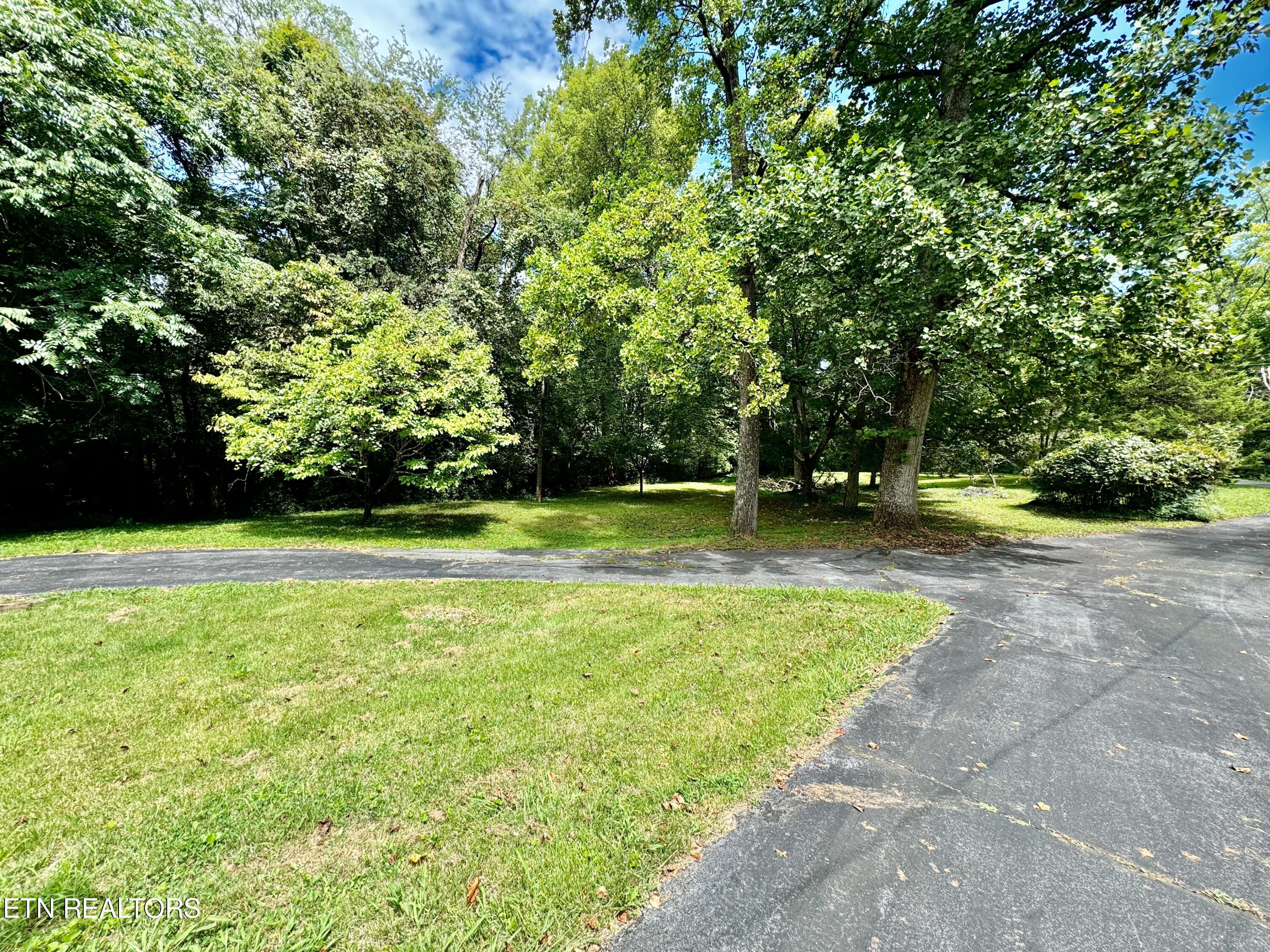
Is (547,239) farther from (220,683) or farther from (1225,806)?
(1225,806)

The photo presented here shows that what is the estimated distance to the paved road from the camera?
1.89 m

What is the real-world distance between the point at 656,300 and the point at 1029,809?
28.0ft

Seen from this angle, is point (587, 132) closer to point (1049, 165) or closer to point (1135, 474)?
point (1049, 165)

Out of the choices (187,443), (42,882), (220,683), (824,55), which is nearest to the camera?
(42,882)

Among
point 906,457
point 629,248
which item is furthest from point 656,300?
point 906,457

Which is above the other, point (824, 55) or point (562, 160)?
point (562, 160)

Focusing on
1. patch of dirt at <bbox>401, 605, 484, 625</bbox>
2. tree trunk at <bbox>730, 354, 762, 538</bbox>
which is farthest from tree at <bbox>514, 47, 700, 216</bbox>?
patch of dirt at <bbox>401, 605, 484, 625</bbox>

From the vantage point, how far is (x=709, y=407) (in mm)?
20609

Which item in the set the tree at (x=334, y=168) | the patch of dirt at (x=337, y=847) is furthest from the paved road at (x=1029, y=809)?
the tree at (x=334, y=168)

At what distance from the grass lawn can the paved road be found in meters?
5.24

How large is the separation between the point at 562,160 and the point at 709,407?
46.0 feet

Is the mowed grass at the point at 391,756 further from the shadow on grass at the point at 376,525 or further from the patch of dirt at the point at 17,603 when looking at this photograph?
the shadow on grass at the point at 376,525

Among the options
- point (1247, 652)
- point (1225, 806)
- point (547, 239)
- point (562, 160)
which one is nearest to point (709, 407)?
point (547, 239)

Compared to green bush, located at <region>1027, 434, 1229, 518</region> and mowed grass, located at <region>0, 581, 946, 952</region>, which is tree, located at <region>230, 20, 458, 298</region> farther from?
green bush, located at <region>1027, 434, 1229, 518</region>
